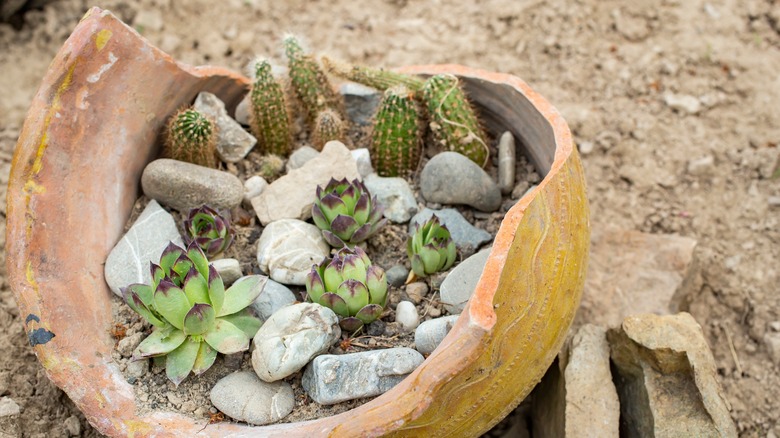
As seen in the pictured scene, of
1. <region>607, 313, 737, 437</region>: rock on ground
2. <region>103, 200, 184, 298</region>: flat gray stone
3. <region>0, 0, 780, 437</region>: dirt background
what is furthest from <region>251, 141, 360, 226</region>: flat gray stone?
<region>607, 313, 737, 437</region>: rock on ground

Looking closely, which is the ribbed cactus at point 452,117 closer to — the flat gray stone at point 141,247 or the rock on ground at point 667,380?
the rock on ground at point 667,380

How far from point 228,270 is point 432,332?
28.3 inches

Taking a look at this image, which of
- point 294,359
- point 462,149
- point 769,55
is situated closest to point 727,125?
point 769,55

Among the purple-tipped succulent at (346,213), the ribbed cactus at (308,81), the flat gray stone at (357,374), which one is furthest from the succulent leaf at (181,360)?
the ribbed cactus at (308,81)

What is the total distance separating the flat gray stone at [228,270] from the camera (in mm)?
2379

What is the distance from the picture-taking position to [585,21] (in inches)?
155

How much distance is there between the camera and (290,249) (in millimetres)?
2465

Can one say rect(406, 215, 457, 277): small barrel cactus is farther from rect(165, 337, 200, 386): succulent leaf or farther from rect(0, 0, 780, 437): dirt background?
rect(0, 0, 780, 437): dirt background

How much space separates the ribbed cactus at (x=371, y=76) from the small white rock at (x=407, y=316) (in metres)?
0.97

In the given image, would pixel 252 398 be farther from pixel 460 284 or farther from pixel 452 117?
pixel 452 117

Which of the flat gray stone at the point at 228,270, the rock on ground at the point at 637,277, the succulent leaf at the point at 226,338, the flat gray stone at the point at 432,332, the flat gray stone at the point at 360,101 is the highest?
the flat gray stone at the point at 360,101

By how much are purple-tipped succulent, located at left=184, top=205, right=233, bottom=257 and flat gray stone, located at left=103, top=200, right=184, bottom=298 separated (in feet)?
0.30

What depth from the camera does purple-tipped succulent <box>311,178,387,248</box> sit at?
8.00ft

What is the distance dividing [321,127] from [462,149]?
1.82ft
